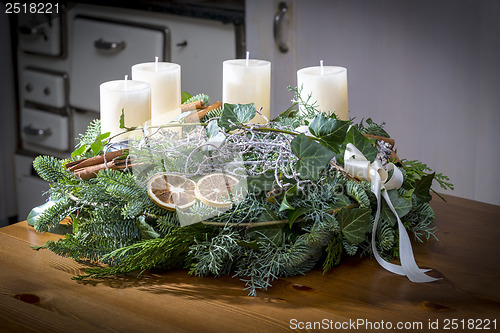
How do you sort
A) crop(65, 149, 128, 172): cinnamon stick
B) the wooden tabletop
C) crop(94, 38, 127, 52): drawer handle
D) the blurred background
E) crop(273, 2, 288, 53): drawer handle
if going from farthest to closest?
crop(94, 38, 127, 52): drawer handle < crop(273, 2, 288, 53): drawer handle < the blurred background < crop(65, 149, 128, 172): cinnamon stick < the wooden tabletop

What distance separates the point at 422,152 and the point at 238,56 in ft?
2.22

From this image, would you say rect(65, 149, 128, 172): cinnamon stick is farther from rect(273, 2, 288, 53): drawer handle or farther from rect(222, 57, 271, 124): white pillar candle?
rect(273, 2, 288, 53): drawer handle

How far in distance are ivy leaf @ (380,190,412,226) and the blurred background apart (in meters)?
0.97

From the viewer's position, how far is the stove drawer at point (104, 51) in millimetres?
2014

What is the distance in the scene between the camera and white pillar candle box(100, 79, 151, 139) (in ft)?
2.77

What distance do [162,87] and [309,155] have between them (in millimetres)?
366

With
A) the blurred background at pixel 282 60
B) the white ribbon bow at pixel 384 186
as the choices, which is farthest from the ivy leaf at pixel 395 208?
the blurred background at pixel 282 60

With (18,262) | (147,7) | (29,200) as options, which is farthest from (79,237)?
(29,200)

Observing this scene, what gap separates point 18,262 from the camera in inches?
28.8

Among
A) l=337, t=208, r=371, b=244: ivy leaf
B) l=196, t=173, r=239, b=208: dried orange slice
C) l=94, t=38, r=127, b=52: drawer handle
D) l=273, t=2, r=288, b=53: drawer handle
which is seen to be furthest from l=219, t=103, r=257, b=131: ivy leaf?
l=94, t=38, r=127, b=52: drawer handle

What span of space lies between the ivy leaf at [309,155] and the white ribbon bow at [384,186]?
0.06 m

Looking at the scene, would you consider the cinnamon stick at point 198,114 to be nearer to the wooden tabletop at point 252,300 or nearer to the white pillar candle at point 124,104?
the white pillar candle at point 124,104

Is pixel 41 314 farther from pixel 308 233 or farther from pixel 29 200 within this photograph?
pixel 29 200

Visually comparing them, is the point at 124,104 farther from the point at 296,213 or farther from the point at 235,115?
the point at 296,213
